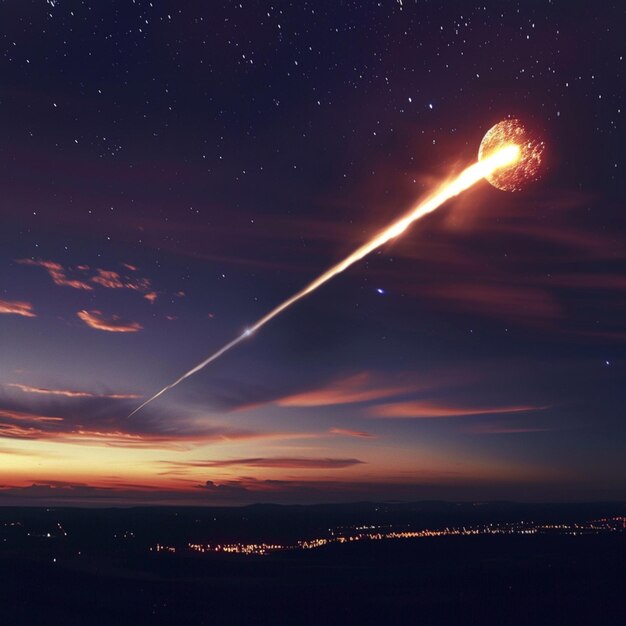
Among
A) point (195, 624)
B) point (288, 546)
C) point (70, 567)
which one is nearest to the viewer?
point (195, 624)

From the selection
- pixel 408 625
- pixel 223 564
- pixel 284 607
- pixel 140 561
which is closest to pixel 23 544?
pixel 140 561

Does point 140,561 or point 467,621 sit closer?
point 467,621

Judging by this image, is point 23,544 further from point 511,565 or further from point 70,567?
point 511,565

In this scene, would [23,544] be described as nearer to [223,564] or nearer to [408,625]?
[223,564]

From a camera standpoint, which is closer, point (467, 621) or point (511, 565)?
point (467, 621)

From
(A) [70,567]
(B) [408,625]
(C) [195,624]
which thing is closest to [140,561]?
(A) [70,567]

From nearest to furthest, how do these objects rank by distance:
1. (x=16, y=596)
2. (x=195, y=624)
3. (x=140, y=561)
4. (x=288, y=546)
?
(x=195, y=624) → (x=16, y=596) → (x=140, y=561) → (x=288, y=546)

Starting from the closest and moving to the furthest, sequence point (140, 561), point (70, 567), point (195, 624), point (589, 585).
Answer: point (195, 624) < point (589, 585) < point (70, 567) < point (140, 561)

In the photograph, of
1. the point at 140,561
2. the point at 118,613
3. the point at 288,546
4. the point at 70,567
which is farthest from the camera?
the point at 288,546
